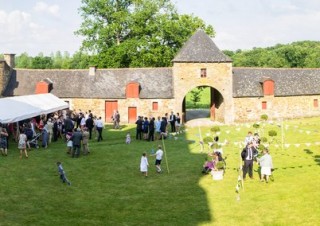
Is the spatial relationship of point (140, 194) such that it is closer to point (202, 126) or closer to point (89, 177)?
point (89, 177)

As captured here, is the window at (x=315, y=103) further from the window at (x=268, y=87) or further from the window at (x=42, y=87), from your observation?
the window at (x=42, y=87)

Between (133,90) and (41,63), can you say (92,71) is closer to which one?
Result: (133,90)

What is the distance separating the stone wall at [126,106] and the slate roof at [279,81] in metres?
7.05

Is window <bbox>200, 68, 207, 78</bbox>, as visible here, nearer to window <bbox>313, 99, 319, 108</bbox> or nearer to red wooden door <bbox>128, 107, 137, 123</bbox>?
red wooden door <bbox>128, 107, 137, 123</bbox>

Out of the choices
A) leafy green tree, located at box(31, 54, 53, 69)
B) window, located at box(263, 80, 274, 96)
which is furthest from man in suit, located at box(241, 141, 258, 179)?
leafy green tree, located at box(31, 54, 53, 69)

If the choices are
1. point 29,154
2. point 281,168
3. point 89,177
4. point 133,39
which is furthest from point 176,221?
point 133,39

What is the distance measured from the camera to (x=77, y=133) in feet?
74.3

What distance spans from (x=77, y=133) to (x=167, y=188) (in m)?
7.07

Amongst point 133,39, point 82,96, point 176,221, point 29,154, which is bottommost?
point 176,221

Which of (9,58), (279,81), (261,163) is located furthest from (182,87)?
(261,163)

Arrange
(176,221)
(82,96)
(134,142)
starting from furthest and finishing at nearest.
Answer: (82,96) < (134,142) < (176,221)

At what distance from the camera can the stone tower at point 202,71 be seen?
39.7 meters

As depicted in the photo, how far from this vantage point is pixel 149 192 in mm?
17359

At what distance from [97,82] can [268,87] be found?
1756cm
